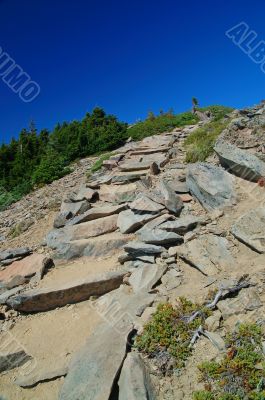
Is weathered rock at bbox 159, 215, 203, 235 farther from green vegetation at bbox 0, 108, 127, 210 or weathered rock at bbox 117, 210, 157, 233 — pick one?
green vegetation at bbox 0, 108, 127, 210

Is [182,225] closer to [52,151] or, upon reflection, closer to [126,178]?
[126,178]

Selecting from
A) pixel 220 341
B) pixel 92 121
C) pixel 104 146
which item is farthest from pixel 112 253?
pixel 92 121

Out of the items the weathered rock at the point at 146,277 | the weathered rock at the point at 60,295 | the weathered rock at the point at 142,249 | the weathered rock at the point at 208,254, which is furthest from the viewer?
the weathered rock at the point at 142,249

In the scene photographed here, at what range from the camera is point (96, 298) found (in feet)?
26.9

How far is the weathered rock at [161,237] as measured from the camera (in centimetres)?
888

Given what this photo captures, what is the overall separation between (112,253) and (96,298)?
6.27 ft

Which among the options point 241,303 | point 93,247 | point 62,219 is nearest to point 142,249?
point 93,247

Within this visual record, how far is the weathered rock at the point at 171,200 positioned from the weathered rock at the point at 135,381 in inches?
213

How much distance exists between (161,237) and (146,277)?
1356 millimetres

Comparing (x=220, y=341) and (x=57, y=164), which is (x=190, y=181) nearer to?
(x=220, y=341)

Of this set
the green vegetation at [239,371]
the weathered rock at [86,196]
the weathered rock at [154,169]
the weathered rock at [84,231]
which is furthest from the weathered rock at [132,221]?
the green vegetation at [239,371]

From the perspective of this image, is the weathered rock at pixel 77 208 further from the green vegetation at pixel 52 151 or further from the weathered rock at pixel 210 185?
the green vegetation at pixel 52 151

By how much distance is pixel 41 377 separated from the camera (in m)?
6.02

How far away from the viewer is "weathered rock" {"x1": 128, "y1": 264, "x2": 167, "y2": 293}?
784 centimetres
